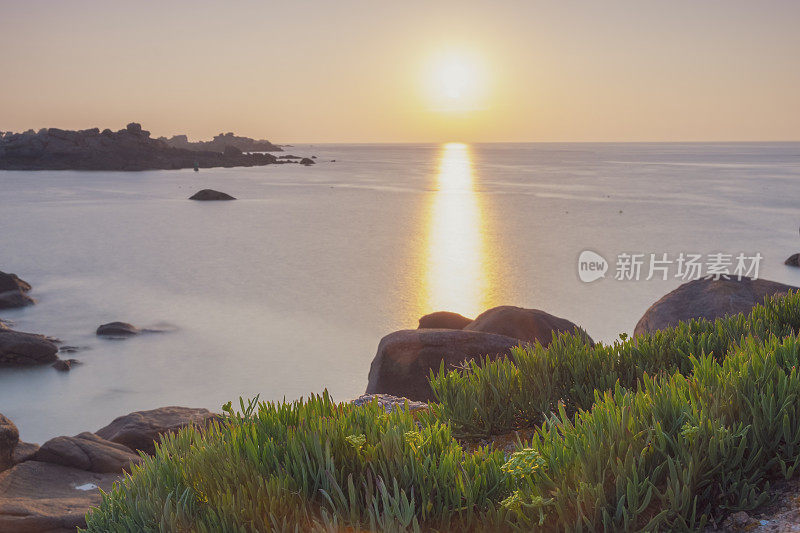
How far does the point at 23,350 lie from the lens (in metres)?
16.3

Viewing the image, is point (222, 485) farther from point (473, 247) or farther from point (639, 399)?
point (473, 247)

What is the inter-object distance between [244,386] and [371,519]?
13.4 metres

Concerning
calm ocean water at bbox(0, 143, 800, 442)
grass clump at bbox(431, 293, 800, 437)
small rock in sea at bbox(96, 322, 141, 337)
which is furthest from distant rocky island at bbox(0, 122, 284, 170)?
grass clump at bbox(431, 293, 800, 437)

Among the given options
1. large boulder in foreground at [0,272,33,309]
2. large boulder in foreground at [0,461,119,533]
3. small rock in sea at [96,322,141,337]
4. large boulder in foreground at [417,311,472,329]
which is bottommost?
small rock in sea at [96,322,141,337]

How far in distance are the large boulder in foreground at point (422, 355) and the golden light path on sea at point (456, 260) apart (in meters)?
12.4

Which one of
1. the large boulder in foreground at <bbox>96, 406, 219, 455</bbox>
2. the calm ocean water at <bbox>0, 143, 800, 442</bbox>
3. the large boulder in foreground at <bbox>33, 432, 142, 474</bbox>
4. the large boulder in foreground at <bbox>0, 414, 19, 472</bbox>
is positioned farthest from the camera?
the calm ocean water at <bbox>0, 143, 800, 442</bbox>

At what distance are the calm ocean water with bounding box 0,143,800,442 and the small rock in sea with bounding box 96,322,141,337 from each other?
0.38 meters

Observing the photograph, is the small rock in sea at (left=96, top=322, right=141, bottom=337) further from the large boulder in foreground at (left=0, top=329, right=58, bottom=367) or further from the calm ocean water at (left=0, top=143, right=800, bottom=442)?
the large boulder in foreground at (left=0, top=329, right=58, bottom=367)

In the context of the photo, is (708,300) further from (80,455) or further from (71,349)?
(71,349)

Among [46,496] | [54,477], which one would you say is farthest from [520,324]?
[46,496]

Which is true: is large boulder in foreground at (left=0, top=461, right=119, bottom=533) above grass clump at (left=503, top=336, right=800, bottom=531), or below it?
below

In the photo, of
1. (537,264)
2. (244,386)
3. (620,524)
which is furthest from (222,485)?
(537,264)

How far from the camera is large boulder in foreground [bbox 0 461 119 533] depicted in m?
6.95

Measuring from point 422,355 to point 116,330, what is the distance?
12.7 meters
